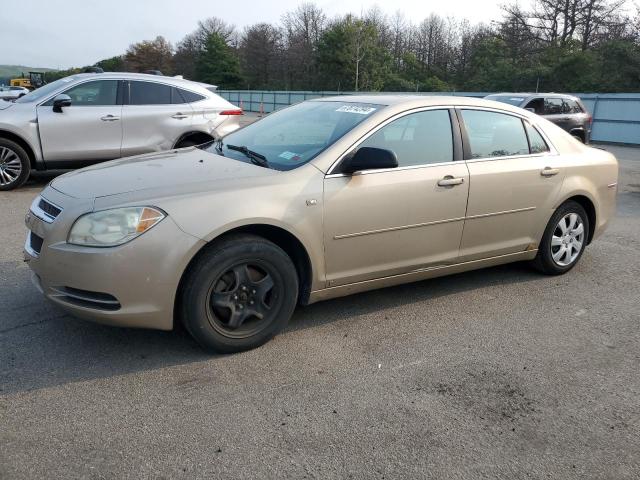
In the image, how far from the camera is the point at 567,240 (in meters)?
5.12

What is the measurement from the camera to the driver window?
27.6 feet

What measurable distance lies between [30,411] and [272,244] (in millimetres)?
1580

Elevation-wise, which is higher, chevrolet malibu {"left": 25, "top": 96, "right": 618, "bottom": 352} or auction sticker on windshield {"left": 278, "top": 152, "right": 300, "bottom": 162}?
auction sticker on windshield {"left": 278, "top": 152, "right": 300, "bottom": 162}

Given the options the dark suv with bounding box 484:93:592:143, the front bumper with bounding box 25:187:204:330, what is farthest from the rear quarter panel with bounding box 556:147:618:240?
the dark suv with bounding box 484:93:592:143

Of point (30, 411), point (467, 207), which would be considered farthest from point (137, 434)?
point (467, 207)

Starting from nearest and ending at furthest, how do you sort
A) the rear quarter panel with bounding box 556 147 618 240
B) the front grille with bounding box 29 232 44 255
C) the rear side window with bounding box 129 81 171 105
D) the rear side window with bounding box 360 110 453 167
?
the front grille with bounding box 29 232 44 255 < the rear side window with bounding box 360 110 453 167 < the rear quarter panel with bounding box 556 147 618 240 < the rear side window with bounding box 129 81 171 105

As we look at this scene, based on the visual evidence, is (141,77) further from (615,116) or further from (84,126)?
(615,116)

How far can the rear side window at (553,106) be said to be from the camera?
14.8 m

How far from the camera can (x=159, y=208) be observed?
3213 millimetres

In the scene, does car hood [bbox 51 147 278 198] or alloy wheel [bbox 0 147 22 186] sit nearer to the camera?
car hood [bbox 51 147 278 198]

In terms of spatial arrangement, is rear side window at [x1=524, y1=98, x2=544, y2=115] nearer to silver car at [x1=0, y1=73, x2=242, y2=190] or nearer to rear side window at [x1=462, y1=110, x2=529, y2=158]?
silver car at [x1=0, y1=73, x2=242, y2=190]

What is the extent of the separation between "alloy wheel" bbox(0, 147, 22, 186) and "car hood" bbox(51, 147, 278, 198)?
195 inches

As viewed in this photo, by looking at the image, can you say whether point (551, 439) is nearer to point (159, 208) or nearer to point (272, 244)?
point (272, 244)

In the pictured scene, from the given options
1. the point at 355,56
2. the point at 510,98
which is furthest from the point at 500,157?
the point at 355,56
